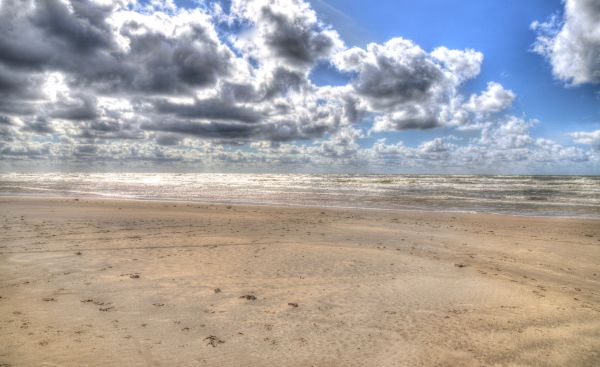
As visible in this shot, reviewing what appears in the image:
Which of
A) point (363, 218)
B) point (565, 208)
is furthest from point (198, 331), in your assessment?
point (565, 208)

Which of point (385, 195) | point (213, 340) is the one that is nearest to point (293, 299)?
point (213, 340)

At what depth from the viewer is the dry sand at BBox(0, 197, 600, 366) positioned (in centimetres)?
496

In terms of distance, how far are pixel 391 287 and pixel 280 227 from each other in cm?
853

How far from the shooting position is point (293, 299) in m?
6.97

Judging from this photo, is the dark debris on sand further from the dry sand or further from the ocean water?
the ocean water

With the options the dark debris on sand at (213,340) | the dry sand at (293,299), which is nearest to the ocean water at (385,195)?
the dry sand at (293,299)

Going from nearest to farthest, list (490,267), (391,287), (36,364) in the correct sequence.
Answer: (36,364)
(391,287)
(490,267)

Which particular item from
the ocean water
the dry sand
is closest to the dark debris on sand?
the dry sand

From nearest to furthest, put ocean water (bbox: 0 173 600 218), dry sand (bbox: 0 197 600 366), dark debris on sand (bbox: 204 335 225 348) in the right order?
1. dry sand (bbox: 0 197 600 366)
2. dark debris on sand (bbox: 204 335 225 348)
3. ocean water (bbox: 0 173 600 218)

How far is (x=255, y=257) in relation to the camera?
10258 mm

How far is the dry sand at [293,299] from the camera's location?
4957mm

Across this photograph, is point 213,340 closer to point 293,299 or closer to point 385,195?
point 293,299

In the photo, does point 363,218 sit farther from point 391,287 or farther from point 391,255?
point 391,287

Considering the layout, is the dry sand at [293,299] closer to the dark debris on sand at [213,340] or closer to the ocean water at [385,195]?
the dark debris on sand at [213,340]
